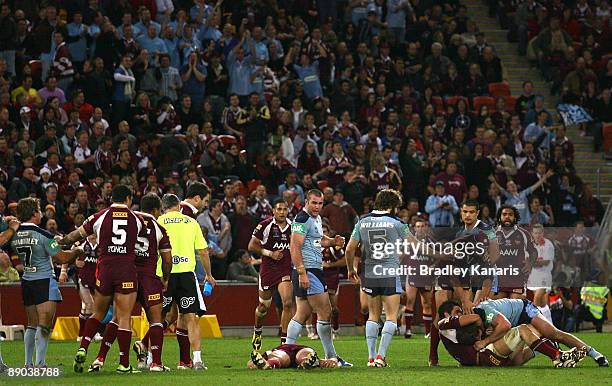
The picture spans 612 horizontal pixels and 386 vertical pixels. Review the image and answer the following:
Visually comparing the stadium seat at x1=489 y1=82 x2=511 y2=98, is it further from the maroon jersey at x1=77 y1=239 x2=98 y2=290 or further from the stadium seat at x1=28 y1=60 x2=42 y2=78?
the maroon jersey at x1=77 y1=239 x2=98 y2=290

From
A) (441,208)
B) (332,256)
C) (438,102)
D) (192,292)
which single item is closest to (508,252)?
(332,256)

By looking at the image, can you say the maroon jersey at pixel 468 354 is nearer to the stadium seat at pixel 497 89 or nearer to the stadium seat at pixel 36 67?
the stadium seat at pixel 36 67

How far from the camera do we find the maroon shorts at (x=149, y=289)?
15125mm

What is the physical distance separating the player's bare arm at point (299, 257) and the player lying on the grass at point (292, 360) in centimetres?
79

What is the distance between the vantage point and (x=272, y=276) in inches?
706

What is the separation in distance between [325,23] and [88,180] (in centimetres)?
914

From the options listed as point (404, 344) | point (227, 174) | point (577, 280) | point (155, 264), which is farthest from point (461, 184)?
point (155, 264)

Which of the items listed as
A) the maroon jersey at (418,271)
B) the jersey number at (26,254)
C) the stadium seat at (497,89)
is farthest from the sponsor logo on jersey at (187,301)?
the stadium seat at (497,89)

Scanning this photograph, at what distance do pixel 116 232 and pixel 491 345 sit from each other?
491 centimetres

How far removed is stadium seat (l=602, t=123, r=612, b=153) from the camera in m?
32.7

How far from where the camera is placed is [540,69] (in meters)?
34.9

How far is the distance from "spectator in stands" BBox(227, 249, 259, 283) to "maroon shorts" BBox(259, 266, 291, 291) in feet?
22.1

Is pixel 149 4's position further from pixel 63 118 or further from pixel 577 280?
pixel 577 280

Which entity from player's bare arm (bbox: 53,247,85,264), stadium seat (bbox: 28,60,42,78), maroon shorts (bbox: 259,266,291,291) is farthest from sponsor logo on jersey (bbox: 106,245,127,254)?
stadium seat (bbox: 28,60,42,78)
